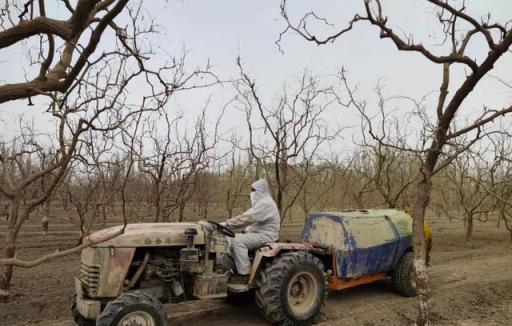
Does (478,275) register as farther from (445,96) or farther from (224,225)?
(224,225)

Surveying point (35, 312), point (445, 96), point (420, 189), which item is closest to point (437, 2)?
point (445, 96)

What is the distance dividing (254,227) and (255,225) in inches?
1.2

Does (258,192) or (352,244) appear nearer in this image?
(258,192)

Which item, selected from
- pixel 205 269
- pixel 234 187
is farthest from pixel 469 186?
pixel 205 269

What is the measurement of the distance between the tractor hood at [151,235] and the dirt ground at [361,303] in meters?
1.24

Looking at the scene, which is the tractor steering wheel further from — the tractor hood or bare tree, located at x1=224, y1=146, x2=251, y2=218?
bare tree, located at x1=224, y1=146, x2=251, y2=218

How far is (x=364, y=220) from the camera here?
23.2 feet

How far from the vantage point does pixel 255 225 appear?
6.07m

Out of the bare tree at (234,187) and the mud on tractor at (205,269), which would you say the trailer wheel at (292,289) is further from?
the bare tree at (234,187)

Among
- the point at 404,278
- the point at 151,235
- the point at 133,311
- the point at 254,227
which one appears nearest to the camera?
the point at 133,311

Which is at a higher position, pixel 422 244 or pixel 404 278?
pixel 422 244

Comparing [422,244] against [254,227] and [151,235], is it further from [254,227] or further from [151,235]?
[151,235]

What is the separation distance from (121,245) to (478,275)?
23.0 ft

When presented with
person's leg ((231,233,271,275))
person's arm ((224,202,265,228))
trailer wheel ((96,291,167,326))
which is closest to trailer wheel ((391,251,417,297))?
person's leg ((231,233,271,275))
